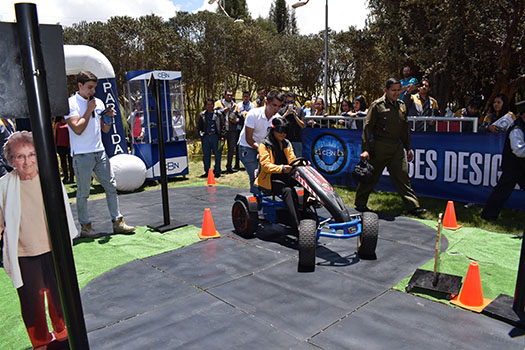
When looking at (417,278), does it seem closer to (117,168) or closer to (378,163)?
(378,163)

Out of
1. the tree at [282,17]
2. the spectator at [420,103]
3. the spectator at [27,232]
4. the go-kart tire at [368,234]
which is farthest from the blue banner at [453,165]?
the tree at [282,17]

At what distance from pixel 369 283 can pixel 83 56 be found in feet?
27.9

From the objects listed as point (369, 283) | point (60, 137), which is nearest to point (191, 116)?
point (60, 137)

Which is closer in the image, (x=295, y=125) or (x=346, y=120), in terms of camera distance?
(x=295, y=125)

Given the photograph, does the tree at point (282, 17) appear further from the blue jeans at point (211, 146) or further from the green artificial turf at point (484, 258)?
Result: the green artificial turf at point (484, 258)

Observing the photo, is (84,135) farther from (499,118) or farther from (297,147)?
(499,118)

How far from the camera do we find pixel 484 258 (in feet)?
15.3

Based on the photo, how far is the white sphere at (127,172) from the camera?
880cm

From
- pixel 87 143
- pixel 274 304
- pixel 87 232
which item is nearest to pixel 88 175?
pixel 87 143

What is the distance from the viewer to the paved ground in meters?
3.10

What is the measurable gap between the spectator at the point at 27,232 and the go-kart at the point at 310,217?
2.44m

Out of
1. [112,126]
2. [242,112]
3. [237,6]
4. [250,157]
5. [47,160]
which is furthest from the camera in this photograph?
[237,6]

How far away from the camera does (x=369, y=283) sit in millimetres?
4039

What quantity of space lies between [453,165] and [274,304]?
4.74 metres
